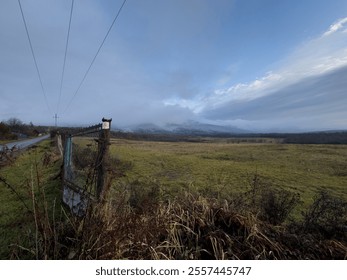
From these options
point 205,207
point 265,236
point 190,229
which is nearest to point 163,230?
point 190,229

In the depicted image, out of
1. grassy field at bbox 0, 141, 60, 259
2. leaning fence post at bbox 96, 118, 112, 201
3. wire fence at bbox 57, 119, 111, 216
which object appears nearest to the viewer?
grassy field at bbox 0, 141, 60, 259

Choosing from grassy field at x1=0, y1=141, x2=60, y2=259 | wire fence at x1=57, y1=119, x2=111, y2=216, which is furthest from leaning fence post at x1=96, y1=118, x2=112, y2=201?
grassy field at x1=0, y1=141, x2=60, y2=259

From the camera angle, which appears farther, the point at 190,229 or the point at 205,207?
the point at 205,207

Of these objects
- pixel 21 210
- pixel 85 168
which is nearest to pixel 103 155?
pixel 85 168

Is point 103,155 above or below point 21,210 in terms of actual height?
above

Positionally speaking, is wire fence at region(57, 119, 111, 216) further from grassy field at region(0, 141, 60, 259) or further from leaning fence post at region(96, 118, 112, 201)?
grassy field at region(0, 141, 60, 259)

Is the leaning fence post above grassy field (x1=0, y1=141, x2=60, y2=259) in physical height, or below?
above

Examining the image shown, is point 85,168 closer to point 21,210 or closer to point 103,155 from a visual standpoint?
point 21,210

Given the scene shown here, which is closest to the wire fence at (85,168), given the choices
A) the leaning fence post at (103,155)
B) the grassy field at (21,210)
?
the leaning fence post at (103,155)

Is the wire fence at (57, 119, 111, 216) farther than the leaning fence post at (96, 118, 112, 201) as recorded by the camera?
No

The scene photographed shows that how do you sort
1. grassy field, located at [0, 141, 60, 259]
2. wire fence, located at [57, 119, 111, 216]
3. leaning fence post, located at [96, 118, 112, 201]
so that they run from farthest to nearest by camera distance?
leaning fence post, located at [96, 118, 112, 201] < wire fence, located at [57, 119, 111, 216] < grassy field, located at [0, 141, 60, 259]

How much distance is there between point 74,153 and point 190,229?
659 centimetres
